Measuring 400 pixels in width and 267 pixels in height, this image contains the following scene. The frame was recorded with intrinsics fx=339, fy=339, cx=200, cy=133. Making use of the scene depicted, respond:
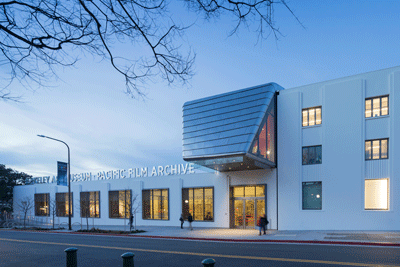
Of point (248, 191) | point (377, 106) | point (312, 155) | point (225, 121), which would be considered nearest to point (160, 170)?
point (248, 191)

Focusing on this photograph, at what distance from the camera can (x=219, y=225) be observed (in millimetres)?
30062

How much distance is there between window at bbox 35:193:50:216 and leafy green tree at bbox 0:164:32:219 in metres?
8.81

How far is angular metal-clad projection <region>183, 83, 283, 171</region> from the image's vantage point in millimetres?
24156

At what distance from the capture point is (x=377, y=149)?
2298 cm

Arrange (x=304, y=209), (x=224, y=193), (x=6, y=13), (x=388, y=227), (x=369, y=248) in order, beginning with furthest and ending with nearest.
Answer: (x=224, y=193) < (x=304, y=209) < (x=388, y=227) < (x=369, y=248) < (x=6, y=13)

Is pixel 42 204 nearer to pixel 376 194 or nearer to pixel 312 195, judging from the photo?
pixel 312 195

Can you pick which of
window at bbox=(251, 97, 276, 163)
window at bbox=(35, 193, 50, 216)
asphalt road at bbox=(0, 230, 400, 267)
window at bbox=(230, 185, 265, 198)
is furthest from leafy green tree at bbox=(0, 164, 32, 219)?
asphalt road at bbox=(0, 230, 400, 267)

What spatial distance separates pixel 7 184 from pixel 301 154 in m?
56.2

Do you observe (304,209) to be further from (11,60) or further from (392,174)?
(11,60)

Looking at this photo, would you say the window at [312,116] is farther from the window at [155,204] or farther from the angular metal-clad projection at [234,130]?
the window at [155,204]

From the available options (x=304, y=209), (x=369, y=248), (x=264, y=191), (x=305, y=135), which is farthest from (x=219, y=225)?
(x=369, y=248)

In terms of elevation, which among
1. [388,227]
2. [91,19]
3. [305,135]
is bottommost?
[388,227]

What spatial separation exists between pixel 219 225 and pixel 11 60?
26208mm

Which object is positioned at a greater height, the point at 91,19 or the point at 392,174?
the point at 91,19
